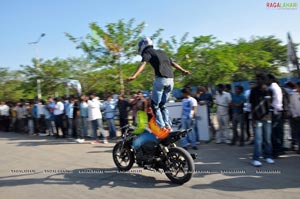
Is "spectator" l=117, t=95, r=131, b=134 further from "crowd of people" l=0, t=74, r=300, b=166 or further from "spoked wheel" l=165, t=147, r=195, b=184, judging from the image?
"spoked wheel" l=165, t=147, r=195, b=184

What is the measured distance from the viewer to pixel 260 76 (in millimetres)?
6641

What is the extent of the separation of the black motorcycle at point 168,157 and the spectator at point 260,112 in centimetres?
180

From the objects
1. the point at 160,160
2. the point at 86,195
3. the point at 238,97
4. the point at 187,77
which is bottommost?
the point at 86,195

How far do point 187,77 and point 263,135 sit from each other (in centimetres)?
1309

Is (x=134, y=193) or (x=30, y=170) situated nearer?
(x=134, y=193)

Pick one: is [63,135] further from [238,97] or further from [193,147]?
[238,97]

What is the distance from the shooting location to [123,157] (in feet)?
22.0

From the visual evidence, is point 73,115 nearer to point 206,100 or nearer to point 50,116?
point 50,116

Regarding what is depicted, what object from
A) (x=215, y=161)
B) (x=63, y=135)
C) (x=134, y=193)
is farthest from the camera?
(x=63, y=135)

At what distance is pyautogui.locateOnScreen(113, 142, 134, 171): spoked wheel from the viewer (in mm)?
6535

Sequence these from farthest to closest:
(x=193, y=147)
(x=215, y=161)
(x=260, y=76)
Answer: (x=193, y=147)
(x=215, y=161)
(x=260, y=76)

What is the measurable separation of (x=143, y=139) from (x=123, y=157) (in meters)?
0.88

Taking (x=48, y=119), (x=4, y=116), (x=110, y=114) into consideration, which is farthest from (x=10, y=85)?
(x=110, y=114)

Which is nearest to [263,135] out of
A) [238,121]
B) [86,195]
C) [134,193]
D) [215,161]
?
[215,161]
